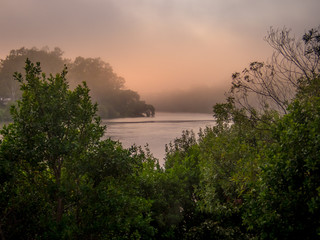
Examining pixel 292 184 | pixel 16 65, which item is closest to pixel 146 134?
pixel 16 65

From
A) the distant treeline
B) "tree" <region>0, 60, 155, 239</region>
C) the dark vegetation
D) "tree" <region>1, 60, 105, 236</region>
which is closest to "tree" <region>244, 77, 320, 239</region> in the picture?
the dark vegetation

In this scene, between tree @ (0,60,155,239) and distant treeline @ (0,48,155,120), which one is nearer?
tree @ (0,60,155,239)

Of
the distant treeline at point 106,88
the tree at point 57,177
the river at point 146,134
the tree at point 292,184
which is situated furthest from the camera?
the distant treeline at point 106,88

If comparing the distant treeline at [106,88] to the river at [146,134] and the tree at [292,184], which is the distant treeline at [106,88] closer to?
the river at [146,134]

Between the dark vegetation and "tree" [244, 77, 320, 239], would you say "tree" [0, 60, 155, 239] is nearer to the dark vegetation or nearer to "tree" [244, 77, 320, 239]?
the dark vegetation

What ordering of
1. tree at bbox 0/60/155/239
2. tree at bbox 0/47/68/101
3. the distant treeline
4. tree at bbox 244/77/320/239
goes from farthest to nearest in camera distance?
the distant treeline, tree at bbox 0/47/68/101, tree at bbox 0/60/155/239, tree at bbox 244/77/320/239

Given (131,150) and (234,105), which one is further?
(234,105)

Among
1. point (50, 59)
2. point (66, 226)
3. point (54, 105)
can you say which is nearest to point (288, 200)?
point (66, 226)

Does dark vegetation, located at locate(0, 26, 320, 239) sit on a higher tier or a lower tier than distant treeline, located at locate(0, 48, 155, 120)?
lower

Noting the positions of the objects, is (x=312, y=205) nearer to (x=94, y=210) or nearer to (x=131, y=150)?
(x=131, y=150)

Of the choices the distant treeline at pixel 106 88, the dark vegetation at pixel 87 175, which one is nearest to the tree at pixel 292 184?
the dark vegetation at pixel 87 175

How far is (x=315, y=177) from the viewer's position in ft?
23.8

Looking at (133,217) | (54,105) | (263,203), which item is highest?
(54,105)

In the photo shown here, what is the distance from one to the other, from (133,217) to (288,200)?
182 inches
